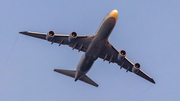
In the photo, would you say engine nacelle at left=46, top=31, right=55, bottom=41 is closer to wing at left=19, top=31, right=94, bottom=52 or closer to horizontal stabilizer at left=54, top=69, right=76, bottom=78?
wing at left=19, top=31, right=94, bottom=52

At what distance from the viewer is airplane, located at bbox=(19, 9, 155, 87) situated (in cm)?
3675

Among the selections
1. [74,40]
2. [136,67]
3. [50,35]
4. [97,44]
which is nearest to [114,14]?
[97,44]

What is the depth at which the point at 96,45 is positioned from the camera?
3859 cm

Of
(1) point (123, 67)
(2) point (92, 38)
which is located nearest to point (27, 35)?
(2) point (92, 38)

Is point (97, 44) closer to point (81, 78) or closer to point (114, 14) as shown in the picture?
point (114, 14)

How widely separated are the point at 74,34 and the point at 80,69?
6.60 meters

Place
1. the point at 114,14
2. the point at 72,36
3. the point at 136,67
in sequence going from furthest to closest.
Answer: the point at 136,67, the point at 72,36, the point at 114,14

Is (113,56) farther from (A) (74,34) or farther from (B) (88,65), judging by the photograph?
(A) (74,34)

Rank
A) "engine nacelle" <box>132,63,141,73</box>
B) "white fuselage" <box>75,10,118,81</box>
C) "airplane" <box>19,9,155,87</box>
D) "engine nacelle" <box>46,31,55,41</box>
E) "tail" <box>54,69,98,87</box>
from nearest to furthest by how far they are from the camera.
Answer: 1. "white fuselage" <box>75,10,118,81</box>
2. "airplane" <box>19,9,155,87</box>
3. "engine nacelle" <box>46,31,55,41</box>
4. "engine nacelle" <box>132,63,141,73</box>
5. "tail" <box>54,69,98,87</box>

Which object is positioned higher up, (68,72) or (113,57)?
(113,57)

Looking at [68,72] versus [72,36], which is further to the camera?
[68,72]

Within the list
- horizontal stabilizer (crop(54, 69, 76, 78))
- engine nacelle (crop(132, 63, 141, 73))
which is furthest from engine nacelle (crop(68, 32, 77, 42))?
engine nacelle (crop(132, 63, 141, 73))

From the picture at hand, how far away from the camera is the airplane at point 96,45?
121ft

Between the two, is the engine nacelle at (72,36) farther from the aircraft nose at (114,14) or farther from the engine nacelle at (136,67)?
the engine nacelle at (136,67)
